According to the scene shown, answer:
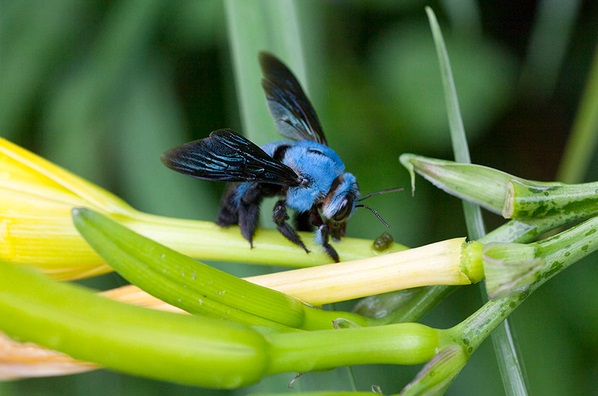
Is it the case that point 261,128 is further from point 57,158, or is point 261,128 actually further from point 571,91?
point 571,91

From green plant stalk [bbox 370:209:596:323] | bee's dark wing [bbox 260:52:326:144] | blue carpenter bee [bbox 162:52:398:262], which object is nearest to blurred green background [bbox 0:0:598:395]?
bee's dark wing [bbox 260:52:326:144]

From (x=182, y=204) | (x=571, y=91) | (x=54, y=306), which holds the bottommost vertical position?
(x=54, y=306)

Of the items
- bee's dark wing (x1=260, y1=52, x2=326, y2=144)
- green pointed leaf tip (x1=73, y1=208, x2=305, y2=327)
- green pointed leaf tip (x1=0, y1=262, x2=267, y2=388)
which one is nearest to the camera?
green pointed leaf tip (x1=0, y1=262, x2=267, y2=388)

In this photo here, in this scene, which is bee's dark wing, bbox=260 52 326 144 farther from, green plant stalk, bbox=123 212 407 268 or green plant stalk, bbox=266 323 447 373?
green plant stalk, bbox=266 323 447 373

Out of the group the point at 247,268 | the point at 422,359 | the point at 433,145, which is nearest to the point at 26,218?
the point at 247,268

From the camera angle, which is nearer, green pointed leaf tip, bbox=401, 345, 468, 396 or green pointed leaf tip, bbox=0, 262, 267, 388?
green pointed leaf tip, bbox=0, 262, 267, 388
